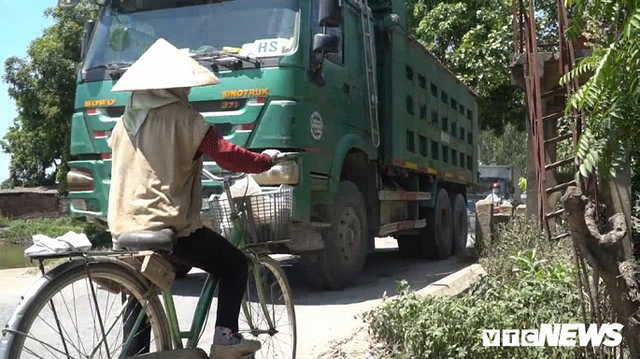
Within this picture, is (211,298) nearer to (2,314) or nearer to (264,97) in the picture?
(264,97)

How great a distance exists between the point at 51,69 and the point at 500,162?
35.5 meters

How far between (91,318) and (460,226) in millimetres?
9693

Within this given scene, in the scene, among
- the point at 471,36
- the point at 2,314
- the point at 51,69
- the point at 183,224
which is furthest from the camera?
the point at 51,69

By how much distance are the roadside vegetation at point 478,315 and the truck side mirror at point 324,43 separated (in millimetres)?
2562

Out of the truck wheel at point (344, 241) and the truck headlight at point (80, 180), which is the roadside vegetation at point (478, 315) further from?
the truck headlight at point (80, 180)

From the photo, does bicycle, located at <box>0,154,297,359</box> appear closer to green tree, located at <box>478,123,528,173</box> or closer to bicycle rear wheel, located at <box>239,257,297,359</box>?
bicycle rear wheel, located at <box>239,257,297,359</box>

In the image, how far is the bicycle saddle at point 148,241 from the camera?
3.12 metres

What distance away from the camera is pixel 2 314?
20.5ft

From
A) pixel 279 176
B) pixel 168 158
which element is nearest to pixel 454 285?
pixel 279 176

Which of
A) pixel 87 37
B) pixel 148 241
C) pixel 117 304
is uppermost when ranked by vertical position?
pixel 87 37

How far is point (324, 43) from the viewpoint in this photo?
6.39m

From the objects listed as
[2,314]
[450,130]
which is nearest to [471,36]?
[450,130]

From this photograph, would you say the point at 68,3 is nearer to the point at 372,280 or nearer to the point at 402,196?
the point at 402,196

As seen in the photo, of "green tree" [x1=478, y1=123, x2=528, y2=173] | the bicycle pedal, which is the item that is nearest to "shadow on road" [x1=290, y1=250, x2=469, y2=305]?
the bicycle pedal
